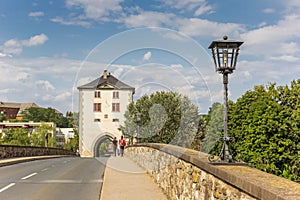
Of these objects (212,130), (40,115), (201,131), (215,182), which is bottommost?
(215,182)

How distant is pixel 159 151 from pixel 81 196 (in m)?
2.67

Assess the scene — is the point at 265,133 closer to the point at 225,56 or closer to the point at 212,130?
the point at 212,130

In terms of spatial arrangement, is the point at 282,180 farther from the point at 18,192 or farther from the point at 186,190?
the point at 18,192

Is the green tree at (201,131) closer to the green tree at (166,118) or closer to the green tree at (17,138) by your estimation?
the green tree at (166,118)

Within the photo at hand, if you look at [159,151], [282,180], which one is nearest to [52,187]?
[159,151]

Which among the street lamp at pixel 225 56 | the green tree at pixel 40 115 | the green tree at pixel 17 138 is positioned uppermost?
the green tree at pixel 40 115

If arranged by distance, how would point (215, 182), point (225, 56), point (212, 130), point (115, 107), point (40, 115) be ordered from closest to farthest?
point (215, 182)
point (225, 56)
point (212, 130)
point (115, 107)
point (40, 115)

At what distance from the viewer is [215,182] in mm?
5043

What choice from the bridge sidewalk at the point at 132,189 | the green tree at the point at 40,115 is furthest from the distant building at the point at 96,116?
the green tree at the point at 40,115

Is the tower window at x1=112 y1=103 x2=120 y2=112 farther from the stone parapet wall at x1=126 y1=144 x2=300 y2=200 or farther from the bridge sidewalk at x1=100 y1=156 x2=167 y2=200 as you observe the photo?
the stone parapet wall at x1=126 y1=144 x2=300 y2=200

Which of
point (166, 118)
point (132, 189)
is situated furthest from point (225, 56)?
point (166, 118)

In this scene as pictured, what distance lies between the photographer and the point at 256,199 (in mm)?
3475

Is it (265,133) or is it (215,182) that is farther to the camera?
(265,133)

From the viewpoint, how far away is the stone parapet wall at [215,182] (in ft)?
11.0
